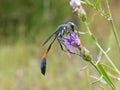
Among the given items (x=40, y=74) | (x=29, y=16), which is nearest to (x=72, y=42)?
(x=40, y=74)

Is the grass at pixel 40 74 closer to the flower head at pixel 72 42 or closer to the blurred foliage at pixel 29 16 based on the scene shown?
the flower head at pixel 72 42

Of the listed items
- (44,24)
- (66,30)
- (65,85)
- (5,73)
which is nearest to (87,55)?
(66,30)

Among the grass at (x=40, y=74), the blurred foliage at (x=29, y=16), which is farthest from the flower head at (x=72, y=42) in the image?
the blurred foliage at (x=29, y=16)

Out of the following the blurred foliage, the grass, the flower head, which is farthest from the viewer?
the blurred foliage

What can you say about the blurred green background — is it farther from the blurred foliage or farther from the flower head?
the flower head

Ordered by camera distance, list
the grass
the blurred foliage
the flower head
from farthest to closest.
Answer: the blurred foliage < the grass < the flower head

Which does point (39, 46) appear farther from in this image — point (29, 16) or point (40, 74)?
point (40, 74)

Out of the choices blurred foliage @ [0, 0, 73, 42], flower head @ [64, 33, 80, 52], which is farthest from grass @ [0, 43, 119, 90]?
blurred foliage @ [0, 0, 73, 42]
